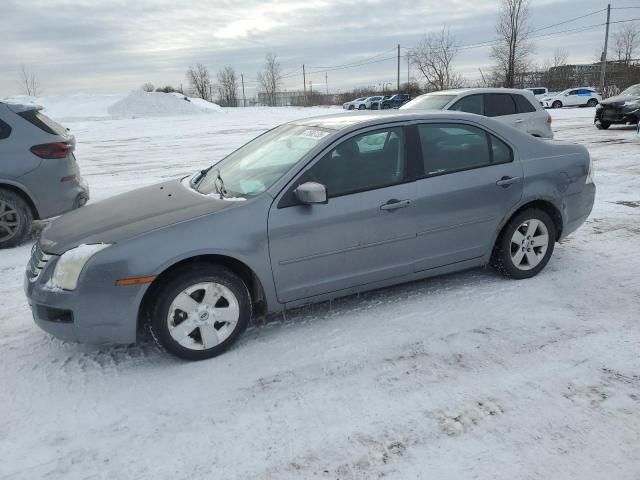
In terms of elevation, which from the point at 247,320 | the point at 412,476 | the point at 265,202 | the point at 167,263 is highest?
the point at 265,202

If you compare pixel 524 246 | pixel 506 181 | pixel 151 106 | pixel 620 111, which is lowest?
Answer: pixel 524 246

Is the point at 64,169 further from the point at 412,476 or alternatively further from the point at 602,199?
the point at 602,199

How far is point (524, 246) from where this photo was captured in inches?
175

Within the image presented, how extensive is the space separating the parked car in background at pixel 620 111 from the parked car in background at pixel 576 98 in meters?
19.9

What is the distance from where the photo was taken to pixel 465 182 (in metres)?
4.09

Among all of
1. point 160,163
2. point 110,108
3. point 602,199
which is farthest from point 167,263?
point 110,108

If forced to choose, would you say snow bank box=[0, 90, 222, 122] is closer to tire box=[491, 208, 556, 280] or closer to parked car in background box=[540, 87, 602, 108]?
parked car in background box=[540, 87, 602, 108]

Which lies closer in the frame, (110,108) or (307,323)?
(307,323)

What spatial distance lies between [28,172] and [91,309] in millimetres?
3657

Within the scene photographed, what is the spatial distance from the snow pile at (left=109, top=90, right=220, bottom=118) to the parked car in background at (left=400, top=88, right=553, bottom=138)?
38.7 meters

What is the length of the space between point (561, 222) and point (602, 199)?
3374 mm

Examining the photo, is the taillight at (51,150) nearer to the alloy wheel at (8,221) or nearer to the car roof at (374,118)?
the alloy wheel at (8,221)

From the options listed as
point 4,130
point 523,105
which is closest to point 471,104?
point 523,105

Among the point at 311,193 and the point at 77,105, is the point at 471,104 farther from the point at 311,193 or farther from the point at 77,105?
the point at 77,105
